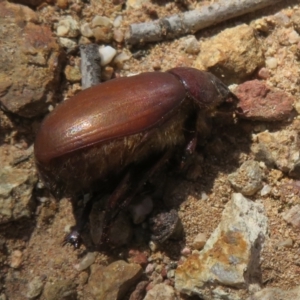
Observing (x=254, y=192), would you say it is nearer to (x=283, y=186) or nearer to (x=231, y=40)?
(x=283, y=186)

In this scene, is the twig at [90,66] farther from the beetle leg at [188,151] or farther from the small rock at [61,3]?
the beetle leg at [188,151]

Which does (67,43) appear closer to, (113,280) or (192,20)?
(192,20)

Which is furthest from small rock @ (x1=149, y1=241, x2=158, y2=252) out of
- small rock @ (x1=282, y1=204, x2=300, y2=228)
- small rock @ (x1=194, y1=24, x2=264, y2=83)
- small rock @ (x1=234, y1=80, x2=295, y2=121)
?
small rock @ (x1=194, y1=24, x2=264, y2=83)

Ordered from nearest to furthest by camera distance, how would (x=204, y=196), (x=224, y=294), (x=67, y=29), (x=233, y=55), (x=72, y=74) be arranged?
(x=224, y=294), (x=204, y=196), (x=233, y=55), (x=72, y=74), (x=67, y=29)

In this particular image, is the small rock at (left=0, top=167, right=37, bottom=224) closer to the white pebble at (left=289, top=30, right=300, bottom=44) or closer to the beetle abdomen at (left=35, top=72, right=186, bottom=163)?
the beetle abdomen at (left=35, top=72, right=186, bottom=163)

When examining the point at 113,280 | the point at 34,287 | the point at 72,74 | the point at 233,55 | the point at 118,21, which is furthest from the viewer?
the point at 118,21

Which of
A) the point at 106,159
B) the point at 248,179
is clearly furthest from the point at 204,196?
the point at 106,159
